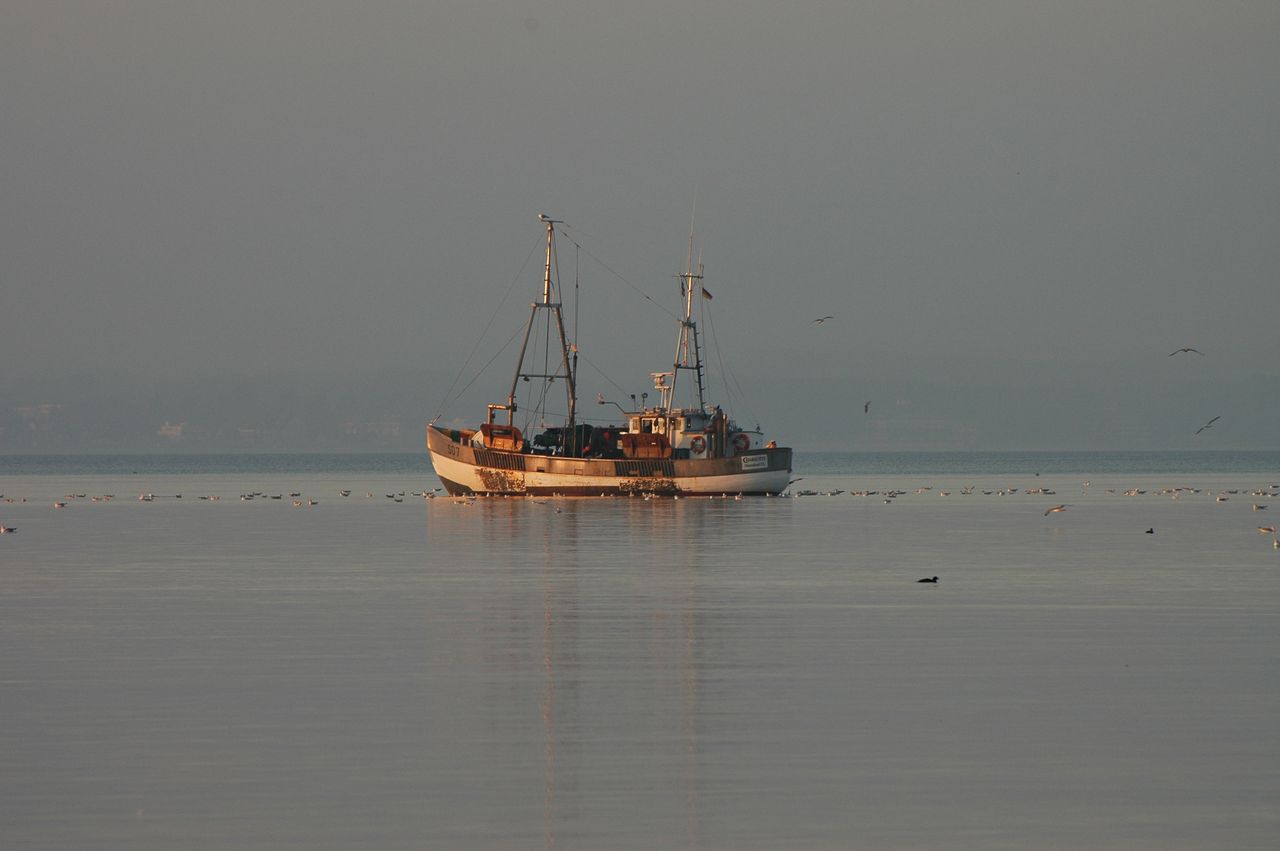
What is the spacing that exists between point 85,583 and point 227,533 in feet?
73.3

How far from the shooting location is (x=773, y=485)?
95.5 meters

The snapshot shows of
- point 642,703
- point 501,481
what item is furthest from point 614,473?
point 642,703

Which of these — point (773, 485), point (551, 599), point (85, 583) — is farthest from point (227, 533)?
point (773, 485)

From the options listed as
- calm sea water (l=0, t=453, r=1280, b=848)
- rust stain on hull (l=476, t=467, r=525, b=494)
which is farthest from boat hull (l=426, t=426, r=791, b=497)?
calm sea water (l=0, t=453, r=1280, b=848)

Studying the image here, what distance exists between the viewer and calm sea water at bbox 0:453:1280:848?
13.6 metres

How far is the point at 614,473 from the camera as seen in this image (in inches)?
3684

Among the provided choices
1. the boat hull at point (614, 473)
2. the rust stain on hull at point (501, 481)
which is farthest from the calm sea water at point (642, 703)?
the rust stain on hull at point (501, 481)

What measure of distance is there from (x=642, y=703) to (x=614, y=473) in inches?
2935

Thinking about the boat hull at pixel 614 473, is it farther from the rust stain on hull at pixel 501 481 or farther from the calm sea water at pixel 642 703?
the calm sea water at pixel 642 703

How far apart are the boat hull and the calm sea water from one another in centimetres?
5027

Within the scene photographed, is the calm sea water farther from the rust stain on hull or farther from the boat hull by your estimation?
the rust stain on hull

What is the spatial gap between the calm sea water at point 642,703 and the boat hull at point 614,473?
5027cm

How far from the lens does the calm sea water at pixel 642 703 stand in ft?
44.6

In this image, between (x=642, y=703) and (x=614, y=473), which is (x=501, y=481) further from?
(x=642, y=703)
